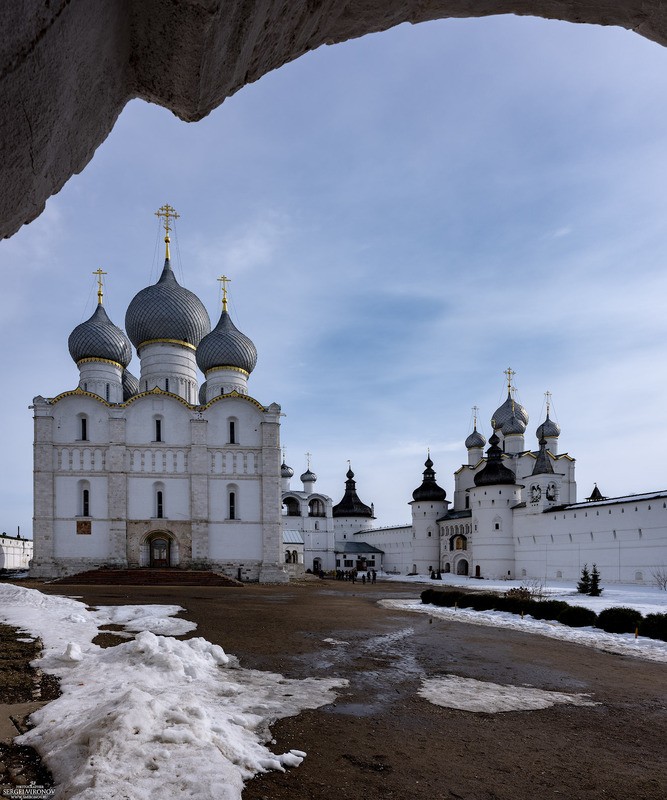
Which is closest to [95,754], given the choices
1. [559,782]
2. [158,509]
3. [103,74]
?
[559,782]

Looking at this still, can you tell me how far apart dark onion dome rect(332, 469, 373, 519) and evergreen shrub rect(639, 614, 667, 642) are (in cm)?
4892

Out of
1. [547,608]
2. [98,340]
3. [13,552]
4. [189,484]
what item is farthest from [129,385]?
[547,608]

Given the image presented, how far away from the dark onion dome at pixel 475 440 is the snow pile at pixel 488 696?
154 ft

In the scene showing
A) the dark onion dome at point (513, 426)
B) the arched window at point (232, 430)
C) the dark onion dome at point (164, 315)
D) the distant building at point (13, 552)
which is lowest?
the distant building at point (13, 552)

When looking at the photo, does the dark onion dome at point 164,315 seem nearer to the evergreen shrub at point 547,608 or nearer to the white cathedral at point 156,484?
the white cathedral at point 156,484

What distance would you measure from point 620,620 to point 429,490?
37743 mm

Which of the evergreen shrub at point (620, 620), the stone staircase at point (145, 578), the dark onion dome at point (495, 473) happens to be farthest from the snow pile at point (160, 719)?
the dark onion dome at point (495, 473)

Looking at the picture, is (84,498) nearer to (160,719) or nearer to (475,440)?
(160,719)

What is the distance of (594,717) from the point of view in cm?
641

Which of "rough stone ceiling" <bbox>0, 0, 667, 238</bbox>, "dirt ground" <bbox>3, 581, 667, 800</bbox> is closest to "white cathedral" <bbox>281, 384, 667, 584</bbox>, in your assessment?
"dirt ground" <bbox>3, 581, 667, 800</bbox>

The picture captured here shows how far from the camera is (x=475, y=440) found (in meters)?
53.8

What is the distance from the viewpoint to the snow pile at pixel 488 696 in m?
6.70

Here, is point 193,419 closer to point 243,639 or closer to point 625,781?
point 243,639

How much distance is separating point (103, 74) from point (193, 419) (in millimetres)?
30505
